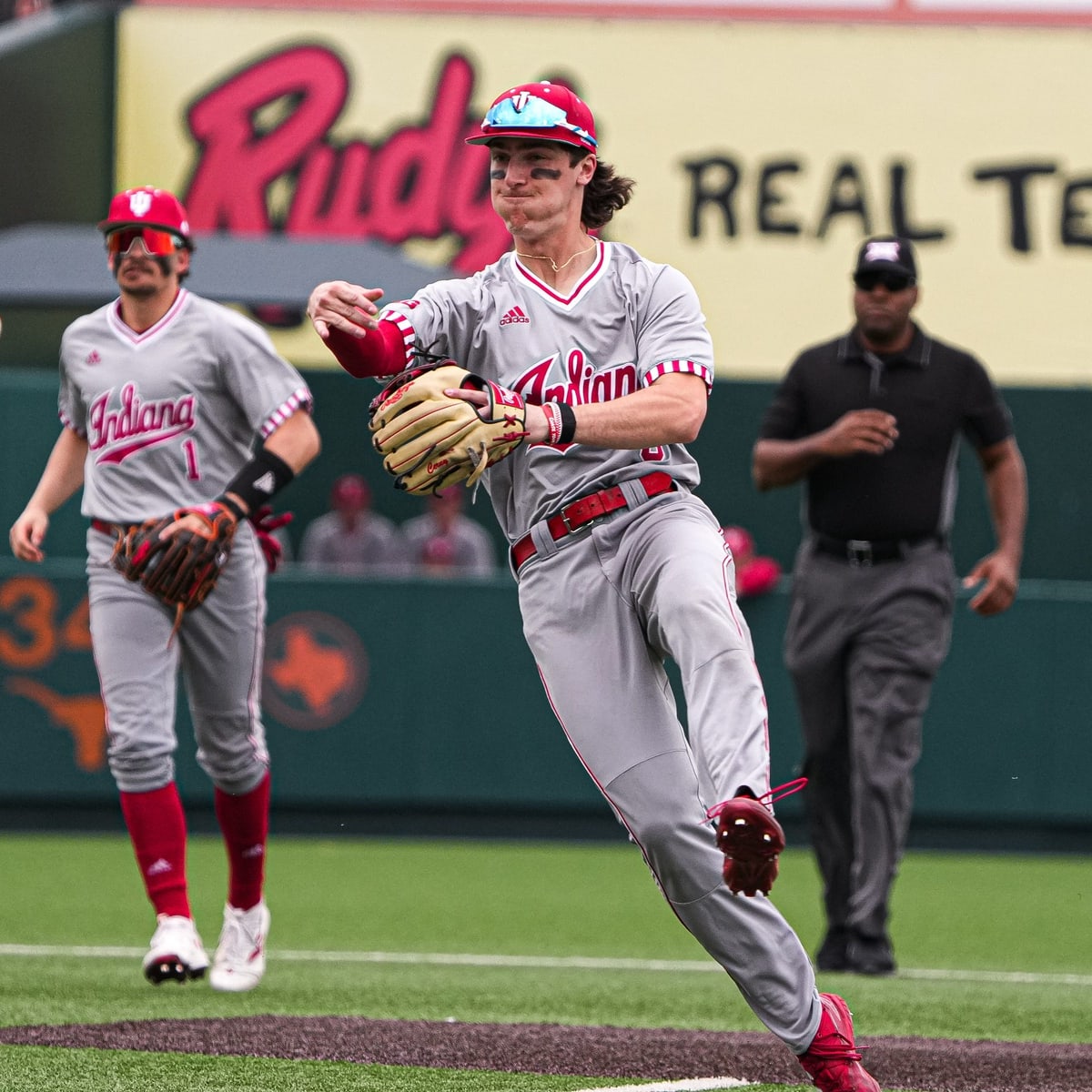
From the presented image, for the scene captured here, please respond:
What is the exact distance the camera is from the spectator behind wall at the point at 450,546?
12.8 m

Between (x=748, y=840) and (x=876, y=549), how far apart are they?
3314 mm

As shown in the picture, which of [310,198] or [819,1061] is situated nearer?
[819,1061]

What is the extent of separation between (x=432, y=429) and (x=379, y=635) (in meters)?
7.25

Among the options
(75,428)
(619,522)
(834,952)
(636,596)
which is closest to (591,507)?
(619,522)

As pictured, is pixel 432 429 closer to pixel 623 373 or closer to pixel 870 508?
pixel 623 373

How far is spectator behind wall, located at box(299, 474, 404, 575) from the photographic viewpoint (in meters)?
13.3

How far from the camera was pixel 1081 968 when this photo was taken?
7.36m

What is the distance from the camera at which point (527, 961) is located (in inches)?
285

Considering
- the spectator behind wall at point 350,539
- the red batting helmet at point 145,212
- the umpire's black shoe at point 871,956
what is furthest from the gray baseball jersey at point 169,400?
the spectator behind wall at point 350,539

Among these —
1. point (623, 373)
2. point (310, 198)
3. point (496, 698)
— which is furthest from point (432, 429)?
point (310, 198)

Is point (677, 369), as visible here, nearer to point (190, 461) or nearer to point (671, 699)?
point (671, 699)

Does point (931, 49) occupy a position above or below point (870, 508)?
above

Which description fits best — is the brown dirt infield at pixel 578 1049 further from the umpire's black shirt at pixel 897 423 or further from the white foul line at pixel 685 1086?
the umpire's black shirt at pixel 897 423

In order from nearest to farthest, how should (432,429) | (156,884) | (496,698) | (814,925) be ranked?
(432,429) < (156,884) < (814,925) < (496,698)
